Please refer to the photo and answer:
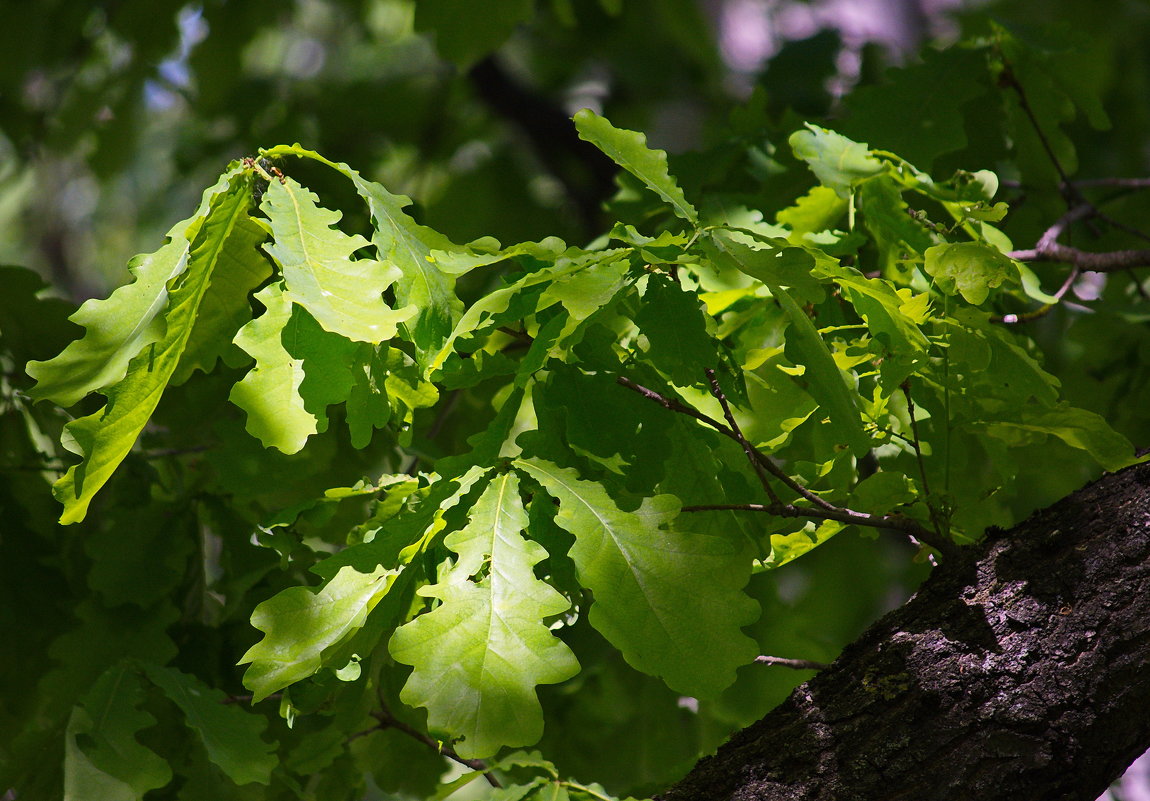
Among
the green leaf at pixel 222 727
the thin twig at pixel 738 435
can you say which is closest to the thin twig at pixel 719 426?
the thin twig at pixel 738 435

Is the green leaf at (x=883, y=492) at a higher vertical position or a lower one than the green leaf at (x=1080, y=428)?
lower

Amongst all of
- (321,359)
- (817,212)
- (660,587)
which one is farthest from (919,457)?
(321,359)

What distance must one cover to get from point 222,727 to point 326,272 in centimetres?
50

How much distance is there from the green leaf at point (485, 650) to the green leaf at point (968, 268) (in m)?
0.42

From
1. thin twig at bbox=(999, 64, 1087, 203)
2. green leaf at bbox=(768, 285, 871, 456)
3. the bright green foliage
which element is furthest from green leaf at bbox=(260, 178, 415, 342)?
thin twig at bbox=(999, 64, 1087, 203)

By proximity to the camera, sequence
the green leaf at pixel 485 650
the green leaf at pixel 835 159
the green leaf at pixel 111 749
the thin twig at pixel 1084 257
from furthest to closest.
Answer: the thin twig at pixel 1084 257 → the green leaf at pixel 835 159 → the green leaf at pixel 111 749 → the green leaf at pixel 485 650

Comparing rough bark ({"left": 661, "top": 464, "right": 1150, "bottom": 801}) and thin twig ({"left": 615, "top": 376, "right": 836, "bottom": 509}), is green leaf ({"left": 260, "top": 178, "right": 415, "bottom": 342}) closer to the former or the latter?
thin twig ({"left": 615, "top": 376, "right": 836, "bottom": 509})

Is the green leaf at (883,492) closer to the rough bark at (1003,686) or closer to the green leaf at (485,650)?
the rough bark at (1003,686)

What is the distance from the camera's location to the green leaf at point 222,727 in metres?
0.95

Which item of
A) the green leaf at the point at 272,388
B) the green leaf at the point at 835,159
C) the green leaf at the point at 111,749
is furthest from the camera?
the green leaf at the point at 835,159

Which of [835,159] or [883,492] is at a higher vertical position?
[835,159]

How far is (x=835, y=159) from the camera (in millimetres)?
1119

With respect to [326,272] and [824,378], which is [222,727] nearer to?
[326,272]

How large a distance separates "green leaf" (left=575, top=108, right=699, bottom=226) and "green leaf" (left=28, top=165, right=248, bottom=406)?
30 centimetres
